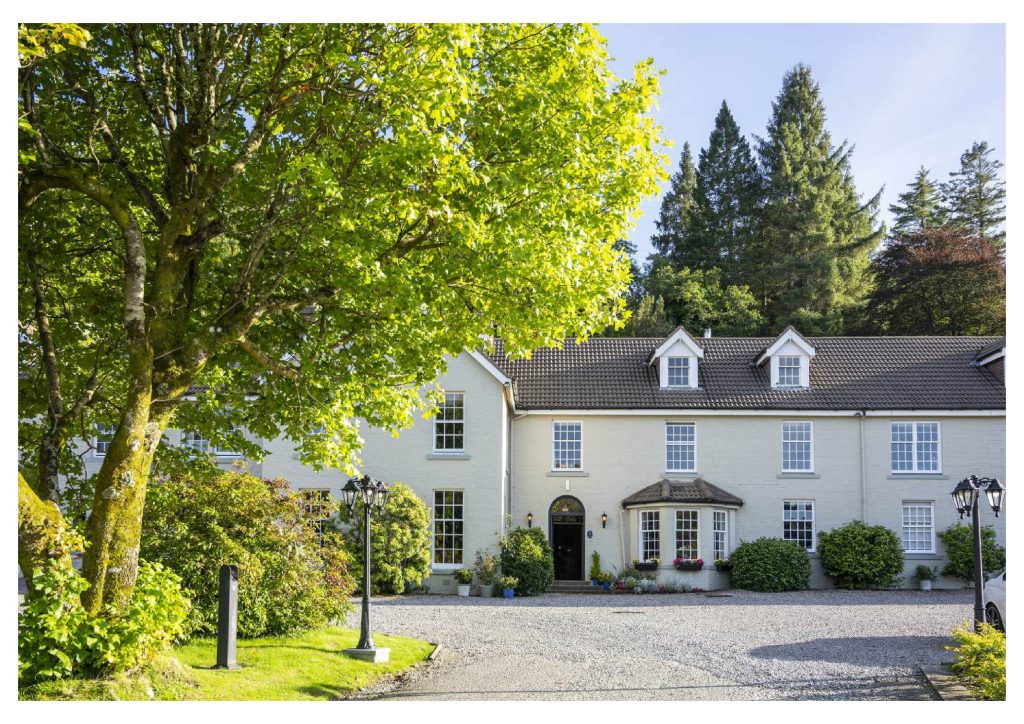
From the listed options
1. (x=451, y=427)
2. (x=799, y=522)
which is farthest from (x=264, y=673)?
(x=799, y=522)

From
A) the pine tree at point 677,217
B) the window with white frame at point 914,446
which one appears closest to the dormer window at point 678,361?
the window with white frame at point 914,446

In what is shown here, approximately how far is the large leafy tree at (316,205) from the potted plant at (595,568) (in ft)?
54.8

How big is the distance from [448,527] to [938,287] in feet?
70.8

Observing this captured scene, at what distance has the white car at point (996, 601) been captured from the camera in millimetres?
13750

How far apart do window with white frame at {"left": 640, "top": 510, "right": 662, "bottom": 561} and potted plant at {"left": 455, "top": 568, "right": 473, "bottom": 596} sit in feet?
19.1

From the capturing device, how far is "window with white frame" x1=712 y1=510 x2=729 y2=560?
28156mm

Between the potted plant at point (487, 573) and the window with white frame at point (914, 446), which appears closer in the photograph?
the potted plant at point (487, 573)

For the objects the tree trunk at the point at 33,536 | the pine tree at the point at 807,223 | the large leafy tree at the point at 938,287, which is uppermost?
the pine tree at the point at 807,223

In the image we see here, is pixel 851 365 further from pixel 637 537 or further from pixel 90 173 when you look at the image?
pixel 90 173

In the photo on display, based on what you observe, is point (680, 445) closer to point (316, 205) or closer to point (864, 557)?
point (864, 557)

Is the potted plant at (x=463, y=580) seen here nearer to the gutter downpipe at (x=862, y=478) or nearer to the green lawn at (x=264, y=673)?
the green lawn at (x=264, y=673)

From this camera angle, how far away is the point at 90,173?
35.8 ft
